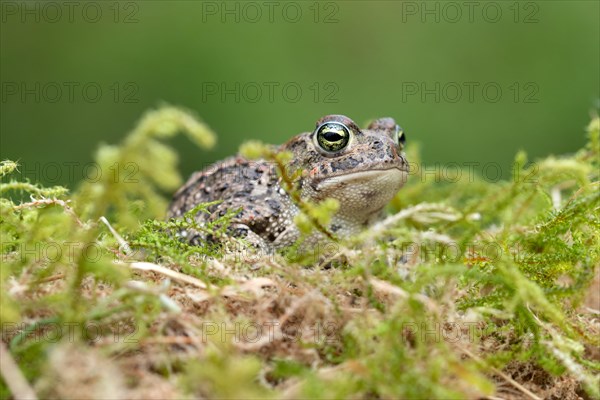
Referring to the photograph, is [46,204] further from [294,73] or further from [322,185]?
[294,73]

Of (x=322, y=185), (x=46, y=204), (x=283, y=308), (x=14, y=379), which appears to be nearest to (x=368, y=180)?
(x=322, y=185)

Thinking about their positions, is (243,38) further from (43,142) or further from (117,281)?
(117,281)

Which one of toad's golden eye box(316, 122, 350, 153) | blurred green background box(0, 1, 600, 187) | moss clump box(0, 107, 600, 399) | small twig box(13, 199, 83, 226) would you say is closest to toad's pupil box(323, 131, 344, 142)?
toad's golden eye box(316, 122, 350, 153)

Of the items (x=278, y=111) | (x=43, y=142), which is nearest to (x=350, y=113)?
(x=278, y=111)

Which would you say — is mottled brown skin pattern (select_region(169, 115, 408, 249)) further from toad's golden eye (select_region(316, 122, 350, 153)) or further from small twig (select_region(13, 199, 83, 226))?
small twig (select_region(13, 199, 83, 226))

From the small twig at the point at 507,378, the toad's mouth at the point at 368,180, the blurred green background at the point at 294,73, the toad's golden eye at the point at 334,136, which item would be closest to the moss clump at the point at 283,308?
the small twig at the point at 507,378

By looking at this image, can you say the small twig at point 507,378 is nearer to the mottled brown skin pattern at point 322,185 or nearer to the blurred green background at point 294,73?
the mottled brown skin pattern at point 322,185
